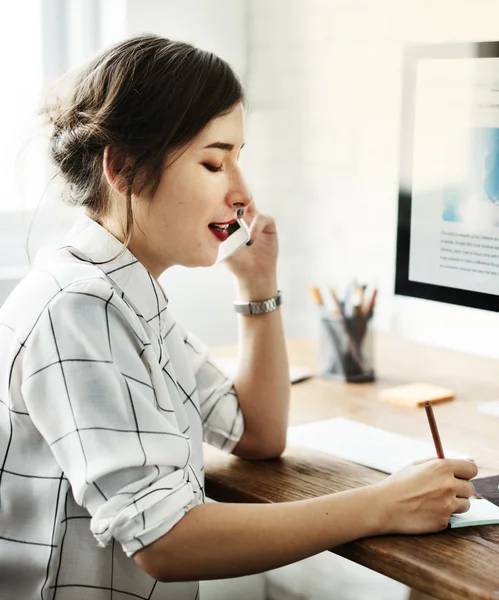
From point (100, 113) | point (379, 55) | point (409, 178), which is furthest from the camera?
point (379, 55)

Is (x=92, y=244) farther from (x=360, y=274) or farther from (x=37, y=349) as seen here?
(x=360, y=274)

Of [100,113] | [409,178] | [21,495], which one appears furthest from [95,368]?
[409,178]

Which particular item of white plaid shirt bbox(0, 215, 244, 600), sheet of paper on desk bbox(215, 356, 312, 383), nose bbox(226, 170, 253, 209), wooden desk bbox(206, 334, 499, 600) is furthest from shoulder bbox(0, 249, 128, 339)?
sheet of paper on desk bbox(215, 356, 312, 383)

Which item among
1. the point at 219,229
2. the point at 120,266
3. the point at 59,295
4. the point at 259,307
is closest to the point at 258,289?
the point at 259,307

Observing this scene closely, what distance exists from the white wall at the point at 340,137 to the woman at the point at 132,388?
0.86 metres

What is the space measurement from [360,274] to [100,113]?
3.65 ft

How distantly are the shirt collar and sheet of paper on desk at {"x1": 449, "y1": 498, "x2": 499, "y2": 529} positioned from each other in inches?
16.2

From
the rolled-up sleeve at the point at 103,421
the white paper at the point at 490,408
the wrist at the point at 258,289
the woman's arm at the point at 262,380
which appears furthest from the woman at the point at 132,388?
the white paper at the point at 490,408

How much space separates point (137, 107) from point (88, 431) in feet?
1.25

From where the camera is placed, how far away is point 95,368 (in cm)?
96

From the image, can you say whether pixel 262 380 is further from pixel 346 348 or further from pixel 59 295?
pixel 59 295

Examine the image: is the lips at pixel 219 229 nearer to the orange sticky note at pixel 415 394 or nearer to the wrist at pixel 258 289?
the wrist at pixel 258 289

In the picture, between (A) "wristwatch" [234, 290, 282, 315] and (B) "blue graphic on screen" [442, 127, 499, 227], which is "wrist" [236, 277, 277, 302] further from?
(B) "blue graphic on screen" [442, 127, 499, 227]

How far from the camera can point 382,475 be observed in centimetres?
120
